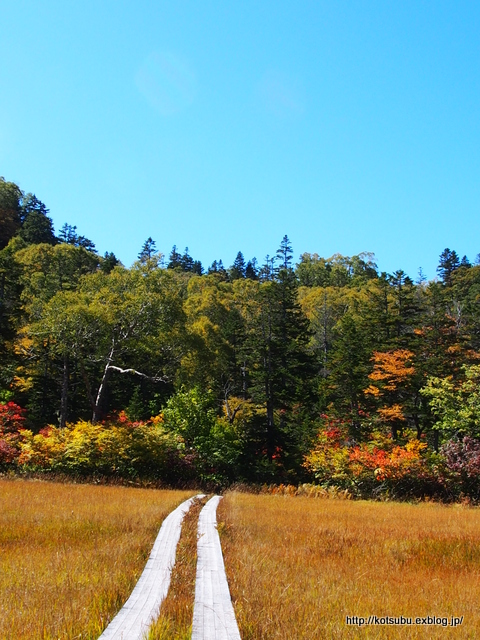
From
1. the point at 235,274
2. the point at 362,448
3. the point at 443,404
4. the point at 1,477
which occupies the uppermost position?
the point at 235,274

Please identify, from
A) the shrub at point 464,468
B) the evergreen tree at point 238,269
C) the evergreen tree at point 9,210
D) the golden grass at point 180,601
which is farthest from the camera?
the evergreen tree at point 238,269

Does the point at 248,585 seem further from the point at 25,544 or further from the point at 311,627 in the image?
the point at 25,544

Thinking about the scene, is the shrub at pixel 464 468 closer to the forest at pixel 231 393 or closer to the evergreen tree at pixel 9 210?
the forest at pixel 231 393

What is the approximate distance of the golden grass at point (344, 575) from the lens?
4668 mm

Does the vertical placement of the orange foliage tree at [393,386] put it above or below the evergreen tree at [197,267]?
below

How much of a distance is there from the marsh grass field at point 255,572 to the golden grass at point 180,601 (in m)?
0.02

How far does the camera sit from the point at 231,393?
175 feet

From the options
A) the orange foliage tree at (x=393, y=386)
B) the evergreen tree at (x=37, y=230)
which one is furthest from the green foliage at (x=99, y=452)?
the evergreen tree at (x=37, y=230)

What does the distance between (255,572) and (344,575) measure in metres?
1.47

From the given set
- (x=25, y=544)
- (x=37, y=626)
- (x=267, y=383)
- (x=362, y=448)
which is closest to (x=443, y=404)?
(x=362, y=448)

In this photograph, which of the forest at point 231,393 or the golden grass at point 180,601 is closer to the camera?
the golden grass at point 180,601

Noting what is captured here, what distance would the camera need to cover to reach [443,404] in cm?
2830

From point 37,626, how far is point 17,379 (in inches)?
1603

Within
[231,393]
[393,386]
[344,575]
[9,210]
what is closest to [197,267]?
[9,210]
